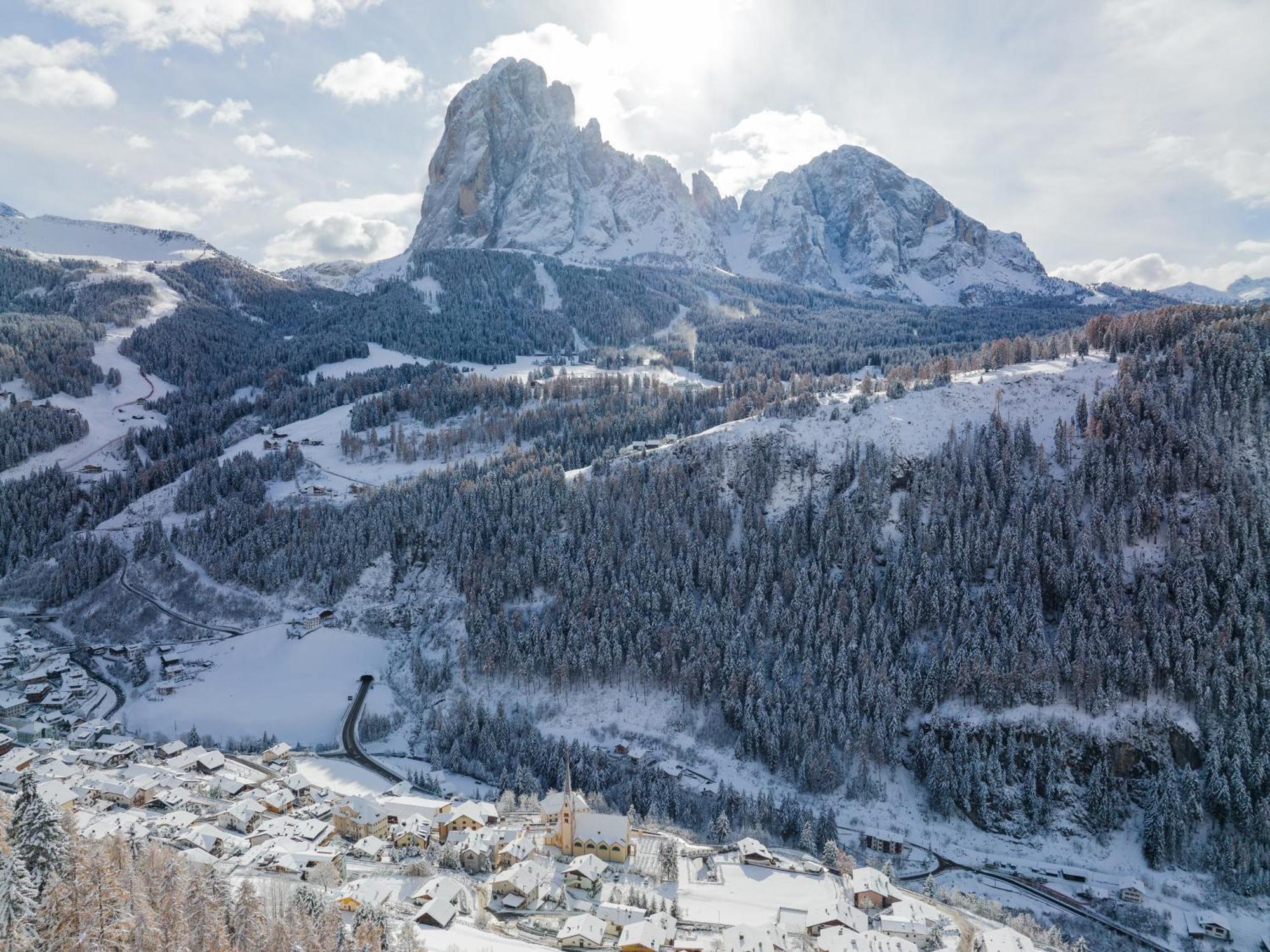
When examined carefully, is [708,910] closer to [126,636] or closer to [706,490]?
[706,490]

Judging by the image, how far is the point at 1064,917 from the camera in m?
68.1

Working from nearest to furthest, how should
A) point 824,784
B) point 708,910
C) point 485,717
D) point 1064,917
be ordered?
point 708,910 → point 1064,917 → point 824,784 → point 485,717

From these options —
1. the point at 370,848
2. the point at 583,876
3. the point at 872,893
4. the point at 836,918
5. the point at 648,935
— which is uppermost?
the point at 648,935

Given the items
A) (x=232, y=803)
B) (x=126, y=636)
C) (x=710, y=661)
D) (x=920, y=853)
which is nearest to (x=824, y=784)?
(x=920, y=853)

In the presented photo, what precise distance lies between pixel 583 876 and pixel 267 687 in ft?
222

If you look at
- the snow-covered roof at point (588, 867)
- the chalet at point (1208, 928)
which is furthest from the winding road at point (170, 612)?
the chalet at point (1208, 928)

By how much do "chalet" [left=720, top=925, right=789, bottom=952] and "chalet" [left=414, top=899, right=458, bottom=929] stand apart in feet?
58.3

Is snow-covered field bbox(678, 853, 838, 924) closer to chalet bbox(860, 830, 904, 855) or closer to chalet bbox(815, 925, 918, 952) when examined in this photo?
chalet bbox(815, 925, 918, 952)

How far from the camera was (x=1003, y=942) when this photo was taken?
55.0 metres

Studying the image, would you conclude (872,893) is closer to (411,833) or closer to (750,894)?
(750,894)

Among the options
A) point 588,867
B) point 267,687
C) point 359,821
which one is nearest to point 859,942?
point 588,867

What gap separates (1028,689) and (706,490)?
2097 inches

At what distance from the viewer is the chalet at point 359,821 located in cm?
6944

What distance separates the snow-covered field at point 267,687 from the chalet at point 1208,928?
3576 inches
